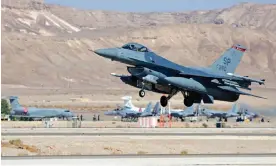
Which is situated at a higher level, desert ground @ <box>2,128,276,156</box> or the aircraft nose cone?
the aircraft nose cone

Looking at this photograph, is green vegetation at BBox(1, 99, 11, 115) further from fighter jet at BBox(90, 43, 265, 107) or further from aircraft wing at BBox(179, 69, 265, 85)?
aircraft wing at BBox(179, 69, 265, 85)

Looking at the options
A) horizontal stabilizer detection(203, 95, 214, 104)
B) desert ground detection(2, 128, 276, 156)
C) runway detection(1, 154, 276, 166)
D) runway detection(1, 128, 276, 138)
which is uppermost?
horizontal stabilizer detection(203, 95, 214, 104)

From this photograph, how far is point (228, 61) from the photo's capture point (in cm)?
5131

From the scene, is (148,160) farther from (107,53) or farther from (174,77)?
(174,77)

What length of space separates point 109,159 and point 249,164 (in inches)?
224

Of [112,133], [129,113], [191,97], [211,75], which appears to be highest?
[211,75]

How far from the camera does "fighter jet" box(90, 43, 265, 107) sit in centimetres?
4369

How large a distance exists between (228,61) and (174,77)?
750 centimetres

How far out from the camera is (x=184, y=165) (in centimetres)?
2661

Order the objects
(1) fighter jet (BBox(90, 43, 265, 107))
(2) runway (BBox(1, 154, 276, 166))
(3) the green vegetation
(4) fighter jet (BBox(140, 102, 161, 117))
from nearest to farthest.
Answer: (2) runway (BBox(1, 154, 276, 166))
(1) fighter jet (BBox(90, 43, 265, 107))
(4) fighter jet (BBox(140, 102, 161, 117))
(3) the green vegetation

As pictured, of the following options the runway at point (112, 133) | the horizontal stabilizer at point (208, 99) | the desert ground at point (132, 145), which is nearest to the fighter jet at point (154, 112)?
the runway at point (112, 133)

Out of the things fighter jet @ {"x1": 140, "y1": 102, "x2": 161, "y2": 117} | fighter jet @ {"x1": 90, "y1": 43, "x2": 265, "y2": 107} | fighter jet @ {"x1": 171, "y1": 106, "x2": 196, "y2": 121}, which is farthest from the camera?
fighter jet @ {"x1": 171, "y1": 106, "x2": 196, "y2": 121}

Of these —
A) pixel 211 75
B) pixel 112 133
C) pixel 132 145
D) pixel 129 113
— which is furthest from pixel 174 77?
pixel 129 113

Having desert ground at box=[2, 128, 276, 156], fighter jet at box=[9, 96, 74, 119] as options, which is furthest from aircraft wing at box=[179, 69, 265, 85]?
fighter jet at box=[9, 96, 74, 119]
